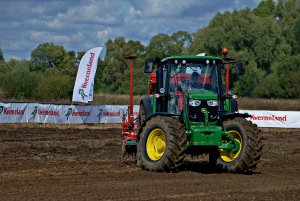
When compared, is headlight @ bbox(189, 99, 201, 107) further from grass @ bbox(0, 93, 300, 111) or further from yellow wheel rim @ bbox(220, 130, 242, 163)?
grass @ bbox(0, 93, 300, 111)

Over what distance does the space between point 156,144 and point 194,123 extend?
1007 mm

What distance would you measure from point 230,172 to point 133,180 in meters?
2.80

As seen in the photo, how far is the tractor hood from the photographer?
13.9m

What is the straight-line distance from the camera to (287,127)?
3669 cm

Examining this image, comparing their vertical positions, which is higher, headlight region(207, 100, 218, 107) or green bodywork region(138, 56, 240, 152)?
headlight region(207, 100, 218, 107)

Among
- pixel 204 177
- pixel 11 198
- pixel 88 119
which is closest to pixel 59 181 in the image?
pixel 11 198

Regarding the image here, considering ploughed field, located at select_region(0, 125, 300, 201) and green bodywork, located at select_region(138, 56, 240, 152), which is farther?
green bodywork, located at select_region(138, 56, 240, 152)

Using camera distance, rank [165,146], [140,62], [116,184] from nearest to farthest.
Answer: [116,184] < [165,146] < [140,62]

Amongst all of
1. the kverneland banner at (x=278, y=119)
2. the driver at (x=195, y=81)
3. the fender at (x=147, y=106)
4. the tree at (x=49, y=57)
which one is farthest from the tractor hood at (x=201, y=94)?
the tree at (x=49, y=57)

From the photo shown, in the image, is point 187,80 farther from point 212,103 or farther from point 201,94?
point 212,103

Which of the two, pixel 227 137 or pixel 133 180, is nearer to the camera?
pixel 133 180

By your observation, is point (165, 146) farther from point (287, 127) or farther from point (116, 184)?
point (287, 127)

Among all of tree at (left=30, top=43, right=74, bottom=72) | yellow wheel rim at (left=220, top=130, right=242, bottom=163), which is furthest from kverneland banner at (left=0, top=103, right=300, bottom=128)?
tree at (left=30, top=43, right=74, bottom=72)

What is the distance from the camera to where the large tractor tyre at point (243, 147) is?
45.9 feet
